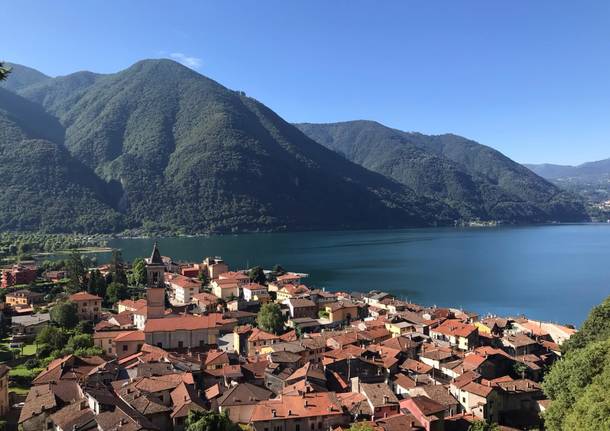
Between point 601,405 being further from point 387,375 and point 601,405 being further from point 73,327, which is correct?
point 73,327

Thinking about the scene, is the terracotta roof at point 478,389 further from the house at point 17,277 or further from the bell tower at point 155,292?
the house at point 17,277

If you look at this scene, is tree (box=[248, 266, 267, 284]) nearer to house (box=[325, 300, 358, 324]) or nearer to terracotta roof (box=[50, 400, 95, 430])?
house (box=[325, 300, 358, 324])

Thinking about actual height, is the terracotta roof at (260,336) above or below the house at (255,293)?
above

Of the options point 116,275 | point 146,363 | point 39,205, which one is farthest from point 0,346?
point 39,205

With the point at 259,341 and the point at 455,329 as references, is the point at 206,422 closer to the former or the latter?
the point at 259,341

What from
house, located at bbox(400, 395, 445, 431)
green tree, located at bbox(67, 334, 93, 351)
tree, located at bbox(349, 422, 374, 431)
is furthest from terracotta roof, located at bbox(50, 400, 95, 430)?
house, located at bbox(400, 395, 445, 431)

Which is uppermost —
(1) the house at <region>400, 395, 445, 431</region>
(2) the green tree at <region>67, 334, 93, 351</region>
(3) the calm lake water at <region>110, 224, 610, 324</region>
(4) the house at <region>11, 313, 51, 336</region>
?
(1) the house at <region>400, 395, 445, 431</region>

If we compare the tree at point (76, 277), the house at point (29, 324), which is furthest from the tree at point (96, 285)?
the house at point (29, 324)
